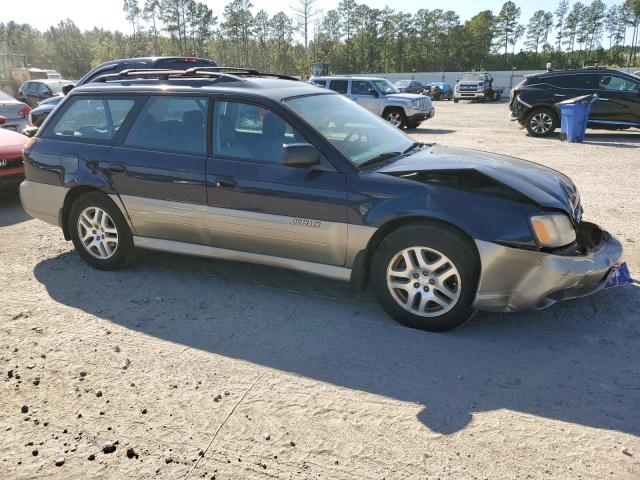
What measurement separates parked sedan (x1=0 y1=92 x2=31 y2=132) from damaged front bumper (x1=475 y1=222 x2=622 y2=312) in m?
11.0

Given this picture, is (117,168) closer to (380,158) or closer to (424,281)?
(380,158)

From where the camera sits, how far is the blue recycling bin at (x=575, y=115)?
1363 cm

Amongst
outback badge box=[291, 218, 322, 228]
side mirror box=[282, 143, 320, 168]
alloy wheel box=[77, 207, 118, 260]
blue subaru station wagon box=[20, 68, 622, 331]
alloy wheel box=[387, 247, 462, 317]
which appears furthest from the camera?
alloy wheel box=[77, 207, 118, 260]

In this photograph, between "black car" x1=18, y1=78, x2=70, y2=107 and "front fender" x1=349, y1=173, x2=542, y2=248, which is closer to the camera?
"front fender" x1=349, y1=173, x2=542, y2=248

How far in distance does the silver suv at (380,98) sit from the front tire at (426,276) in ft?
46.7

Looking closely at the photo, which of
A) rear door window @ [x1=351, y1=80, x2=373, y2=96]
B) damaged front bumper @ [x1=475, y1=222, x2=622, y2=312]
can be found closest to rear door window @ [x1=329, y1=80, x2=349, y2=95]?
rear door window @ [x1=351, y1=80, x2=373, y2=96]

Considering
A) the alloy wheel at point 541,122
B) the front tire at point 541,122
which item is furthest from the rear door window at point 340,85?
the alloy wheel at point 541,122

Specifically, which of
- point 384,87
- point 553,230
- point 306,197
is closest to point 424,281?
point 553,230

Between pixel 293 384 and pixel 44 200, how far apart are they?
11.1 feet

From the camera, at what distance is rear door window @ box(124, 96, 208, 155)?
441cm

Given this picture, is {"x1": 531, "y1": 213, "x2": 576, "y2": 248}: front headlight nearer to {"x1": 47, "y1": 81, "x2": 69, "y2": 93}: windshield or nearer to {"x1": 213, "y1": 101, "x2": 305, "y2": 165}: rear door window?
{"x1": 213, "y1": 101, "x2": 305, "y2": 165}: rear door window

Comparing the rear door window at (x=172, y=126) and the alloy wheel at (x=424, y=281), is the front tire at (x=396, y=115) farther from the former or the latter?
the alloy wheel at (x=424, y=281)

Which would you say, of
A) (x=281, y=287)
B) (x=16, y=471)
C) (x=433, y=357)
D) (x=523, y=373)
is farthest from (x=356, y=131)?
(x=16, y=471)

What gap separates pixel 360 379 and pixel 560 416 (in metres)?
1.10
